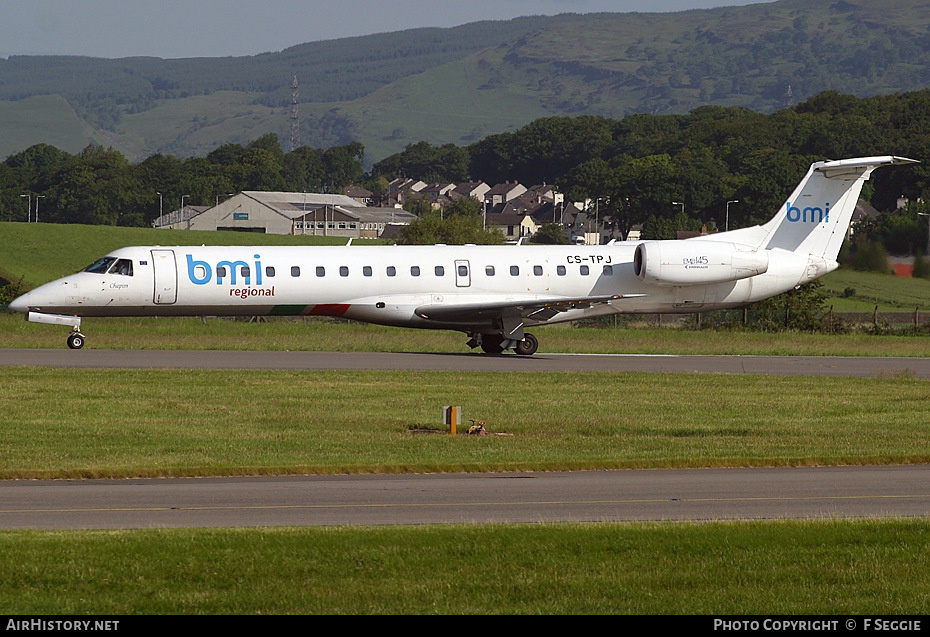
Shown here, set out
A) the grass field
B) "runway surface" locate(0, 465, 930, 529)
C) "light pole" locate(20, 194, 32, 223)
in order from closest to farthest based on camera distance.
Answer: the grass field → "runway surface" locate(0, 465, 930, 529) → "light pole" locate(20, 194, 32, 223)

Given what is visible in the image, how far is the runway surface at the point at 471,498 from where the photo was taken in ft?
46.0

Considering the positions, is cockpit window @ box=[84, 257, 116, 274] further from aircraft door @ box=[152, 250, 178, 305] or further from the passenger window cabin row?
the passenger window cabin row

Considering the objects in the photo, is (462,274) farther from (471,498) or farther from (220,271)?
(471,498)

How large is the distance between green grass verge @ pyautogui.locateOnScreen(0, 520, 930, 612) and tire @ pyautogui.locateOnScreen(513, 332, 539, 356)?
2480cm

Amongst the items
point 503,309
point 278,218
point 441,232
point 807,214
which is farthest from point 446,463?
point 278,218

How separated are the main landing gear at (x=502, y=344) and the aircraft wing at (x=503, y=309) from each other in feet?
2.68

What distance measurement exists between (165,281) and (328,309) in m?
4.25

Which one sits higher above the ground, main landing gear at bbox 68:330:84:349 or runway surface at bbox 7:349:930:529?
main landing gear at bbox 68:330:84:349

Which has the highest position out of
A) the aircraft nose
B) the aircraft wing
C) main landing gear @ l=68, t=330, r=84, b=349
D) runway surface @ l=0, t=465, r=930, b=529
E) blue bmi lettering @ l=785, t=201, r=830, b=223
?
blue bmi lettering @ l=785, t=201, r=830, b=223

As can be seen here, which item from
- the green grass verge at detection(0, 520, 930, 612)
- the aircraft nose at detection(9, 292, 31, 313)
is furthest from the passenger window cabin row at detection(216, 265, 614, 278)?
the green grass verge at detection(0, 520, 930, 612)

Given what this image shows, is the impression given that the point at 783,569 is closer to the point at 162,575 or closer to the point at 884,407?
the point at 162,575

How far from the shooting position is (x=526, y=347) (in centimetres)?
3812

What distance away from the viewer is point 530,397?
88.1 ft

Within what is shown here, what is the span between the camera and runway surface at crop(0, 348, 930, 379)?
109 feet
